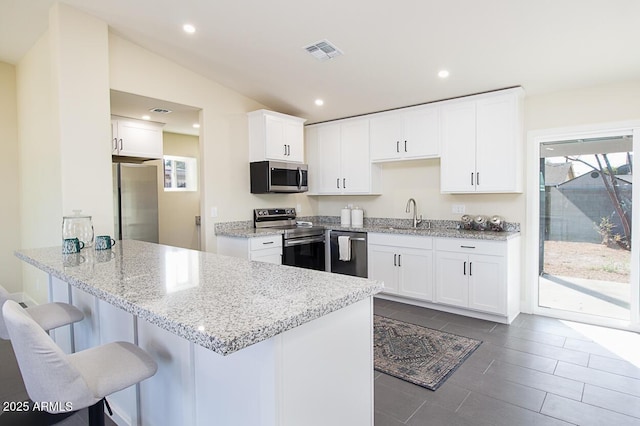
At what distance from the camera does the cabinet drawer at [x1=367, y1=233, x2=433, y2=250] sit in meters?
4.09

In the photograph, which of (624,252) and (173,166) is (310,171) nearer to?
Result: (173,166)

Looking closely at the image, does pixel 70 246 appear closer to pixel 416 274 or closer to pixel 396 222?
pixel 416 274

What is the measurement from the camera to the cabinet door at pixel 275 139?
4.56 metres

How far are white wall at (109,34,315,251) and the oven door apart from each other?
2.50ft

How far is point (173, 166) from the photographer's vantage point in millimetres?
5988

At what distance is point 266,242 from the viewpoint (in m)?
4.23

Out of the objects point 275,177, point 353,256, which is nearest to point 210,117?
point 275,177

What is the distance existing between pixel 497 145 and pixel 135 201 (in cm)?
430

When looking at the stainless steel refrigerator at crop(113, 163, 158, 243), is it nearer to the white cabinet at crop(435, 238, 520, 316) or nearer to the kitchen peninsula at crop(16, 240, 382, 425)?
the kitchen peninsula at crop(16, 240, 382, 425)

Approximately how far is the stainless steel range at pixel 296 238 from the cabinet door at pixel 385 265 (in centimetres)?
74

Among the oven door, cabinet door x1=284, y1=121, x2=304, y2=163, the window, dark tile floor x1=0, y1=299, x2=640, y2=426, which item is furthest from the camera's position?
the window

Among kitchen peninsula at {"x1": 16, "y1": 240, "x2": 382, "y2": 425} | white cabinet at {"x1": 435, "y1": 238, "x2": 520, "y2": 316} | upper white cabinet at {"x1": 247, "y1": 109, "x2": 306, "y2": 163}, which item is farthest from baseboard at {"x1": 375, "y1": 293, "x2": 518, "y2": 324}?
kitchen peninsula at {"x1": 16, "y1": 240, "x2": 382, "y2": 425}

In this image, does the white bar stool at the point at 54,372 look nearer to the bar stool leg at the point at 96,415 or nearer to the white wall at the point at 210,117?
the bar stool leg at the point at 96,415

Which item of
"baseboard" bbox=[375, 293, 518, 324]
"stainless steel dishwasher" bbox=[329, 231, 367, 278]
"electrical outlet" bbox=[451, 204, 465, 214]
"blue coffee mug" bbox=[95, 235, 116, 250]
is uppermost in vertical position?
"electrical outlet" bbox=[451, 204, 465, 214]
